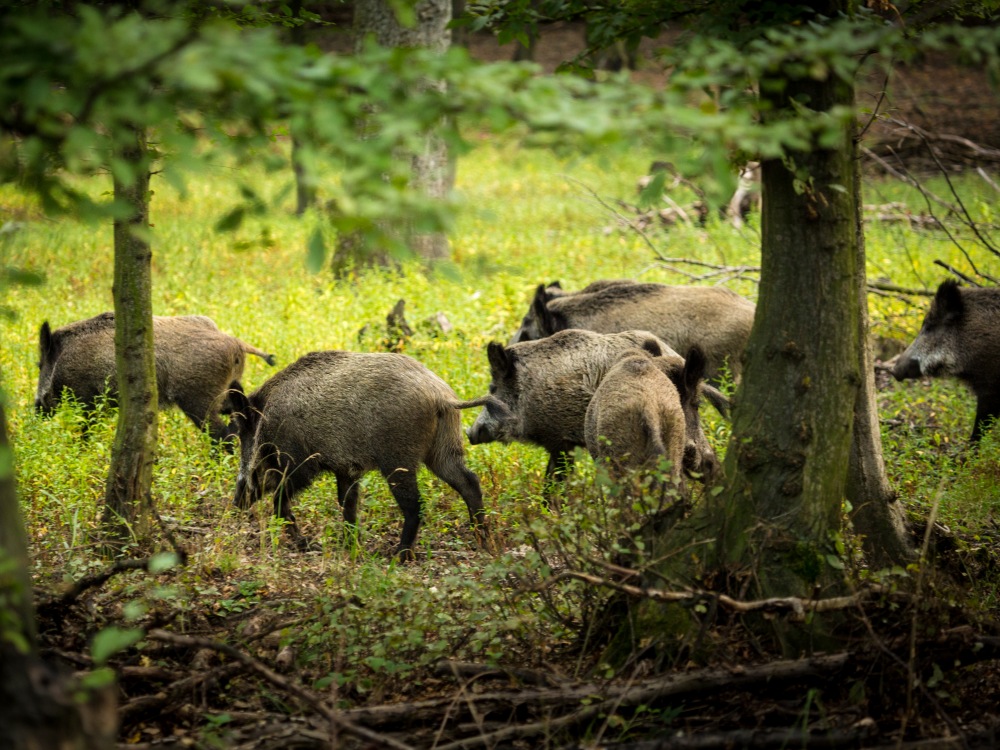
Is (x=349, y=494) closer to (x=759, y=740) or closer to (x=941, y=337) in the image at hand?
(x=759, y=740)

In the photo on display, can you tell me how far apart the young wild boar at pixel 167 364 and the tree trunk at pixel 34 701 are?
538 centimetres

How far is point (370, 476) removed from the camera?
7168mm

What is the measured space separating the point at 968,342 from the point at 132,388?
5.90 meters

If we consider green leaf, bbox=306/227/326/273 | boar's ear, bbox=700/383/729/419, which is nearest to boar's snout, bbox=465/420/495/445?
boar's ear, bbox=700/383/729/419

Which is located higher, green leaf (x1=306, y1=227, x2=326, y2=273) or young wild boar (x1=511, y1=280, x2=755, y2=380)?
green leaf (x1=306, y1=227, x2=326, y2=273)

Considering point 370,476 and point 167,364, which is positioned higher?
point 167,364

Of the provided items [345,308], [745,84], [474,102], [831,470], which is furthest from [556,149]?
[345,308]

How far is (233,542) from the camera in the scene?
538cm

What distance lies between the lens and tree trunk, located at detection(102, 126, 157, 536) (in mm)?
5234

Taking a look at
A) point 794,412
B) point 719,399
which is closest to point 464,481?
point 719,399

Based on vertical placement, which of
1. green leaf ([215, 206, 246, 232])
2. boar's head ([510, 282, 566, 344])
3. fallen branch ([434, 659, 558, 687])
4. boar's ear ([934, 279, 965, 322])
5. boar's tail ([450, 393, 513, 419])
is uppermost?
green leaf ([215, 206, 246, 232])

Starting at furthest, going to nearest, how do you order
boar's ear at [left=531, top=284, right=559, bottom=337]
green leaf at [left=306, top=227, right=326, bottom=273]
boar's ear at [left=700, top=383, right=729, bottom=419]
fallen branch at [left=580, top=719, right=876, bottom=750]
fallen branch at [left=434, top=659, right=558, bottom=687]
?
boar's ear at [left=531, top=284, right=559, bottom=337]
boar's ear at [left=700, top=383, right=729, bottom=419]
fallen branch at [left=434, top=659, right=558, bottom=687]
fallen branch at [left=580, top=719, right=876, bottom=750]
green leaf at [left=306, top=227, right=326, bottom=273]

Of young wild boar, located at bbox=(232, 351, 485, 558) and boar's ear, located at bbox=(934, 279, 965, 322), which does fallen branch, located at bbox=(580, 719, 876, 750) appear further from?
boar's ear, located at bbox=(934, 279, 965, 322)

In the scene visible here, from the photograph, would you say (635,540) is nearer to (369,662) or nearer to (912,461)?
(369,662)
